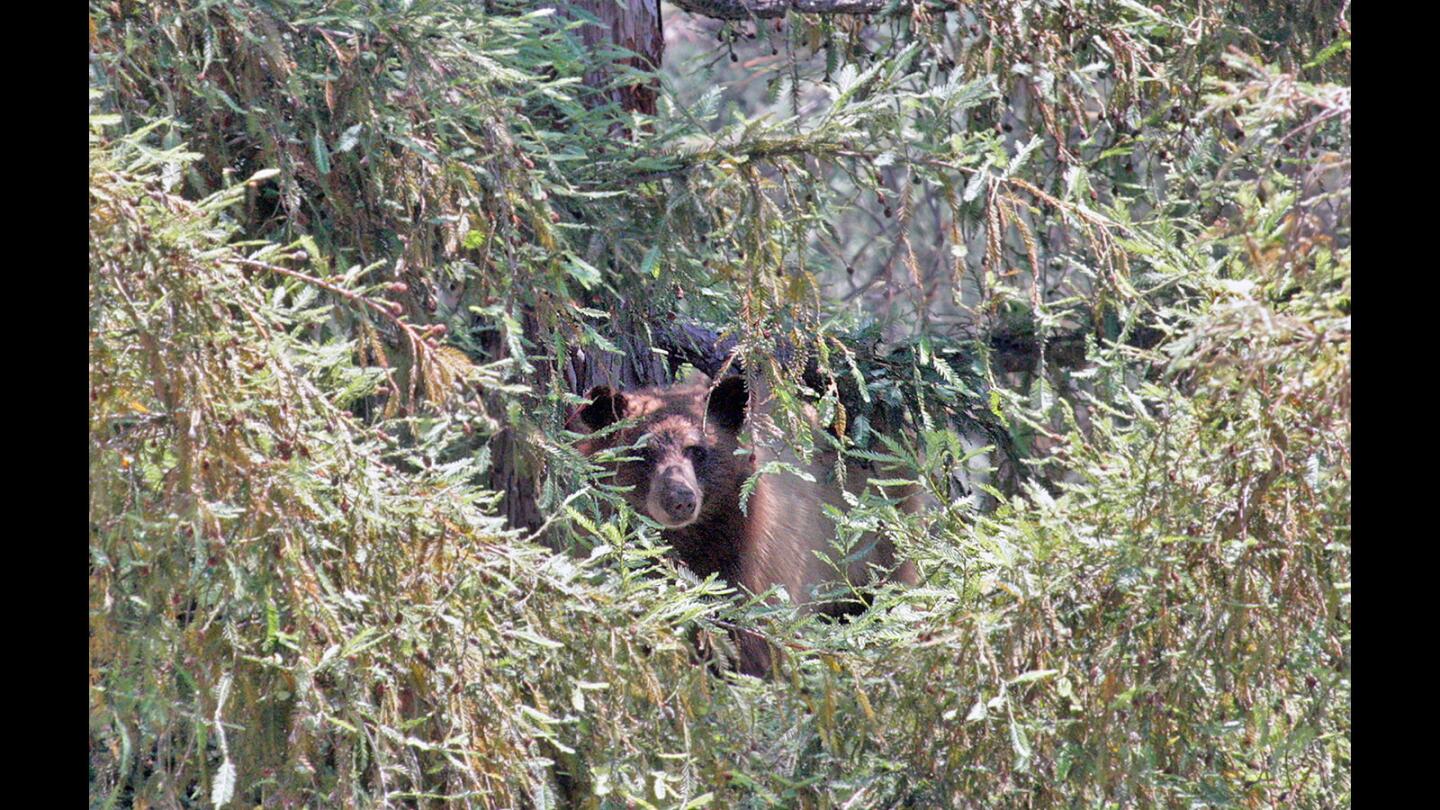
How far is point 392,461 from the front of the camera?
4.86 meters

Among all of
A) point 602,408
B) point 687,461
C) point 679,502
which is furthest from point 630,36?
point 679,502

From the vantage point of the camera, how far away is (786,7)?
19.6 ft

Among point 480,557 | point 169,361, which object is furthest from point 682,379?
point 169,361

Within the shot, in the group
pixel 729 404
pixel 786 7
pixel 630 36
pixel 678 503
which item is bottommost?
pixel 678 503

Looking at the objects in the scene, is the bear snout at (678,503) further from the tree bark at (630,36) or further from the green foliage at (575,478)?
the tree bark at (630,36)

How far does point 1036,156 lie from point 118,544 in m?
3.64

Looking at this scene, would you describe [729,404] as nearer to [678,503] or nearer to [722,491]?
[722,491]

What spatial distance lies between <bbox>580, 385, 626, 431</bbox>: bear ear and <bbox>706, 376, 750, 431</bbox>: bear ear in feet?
1.77

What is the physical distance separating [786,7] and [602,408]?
1.94m

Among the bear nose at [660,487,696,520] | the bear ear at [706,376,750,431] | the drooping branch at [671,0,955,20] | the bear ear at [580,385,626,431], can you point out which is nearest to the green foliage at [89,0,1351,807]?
the bear ear at [580,385,626,431]

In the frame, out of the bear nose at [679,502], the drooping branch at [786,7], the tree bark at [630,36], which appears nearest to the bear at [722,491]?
the bear nose at [679,502]

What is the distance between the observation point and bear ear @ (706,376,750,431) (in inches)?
245

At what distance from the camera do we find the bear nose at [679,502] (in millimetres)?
5828
